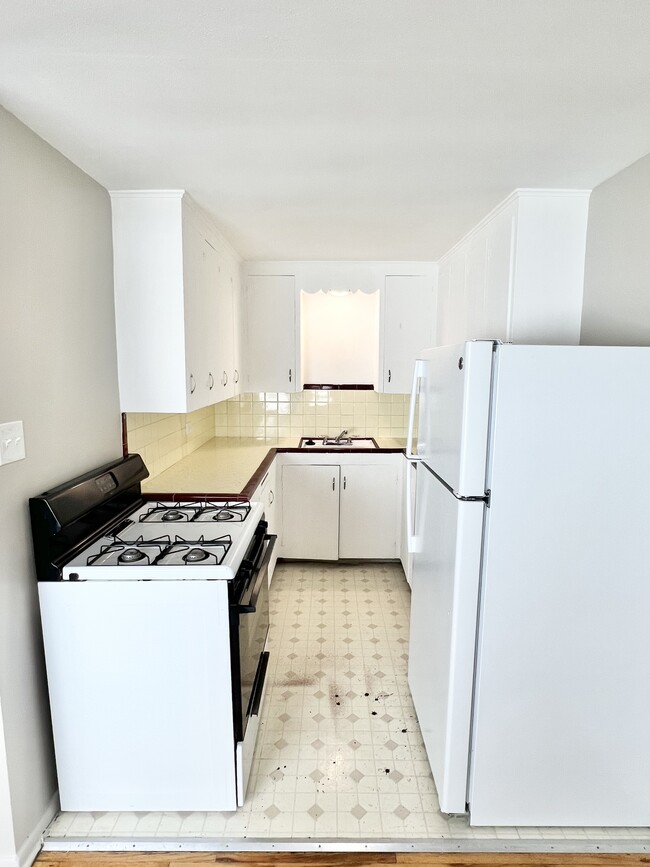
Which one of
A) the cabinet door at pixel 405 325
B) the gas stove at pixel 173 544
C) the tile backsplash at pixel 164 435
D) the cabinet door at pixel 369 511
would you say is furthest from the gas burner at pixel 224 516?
the cabinet door at pixel 405 325

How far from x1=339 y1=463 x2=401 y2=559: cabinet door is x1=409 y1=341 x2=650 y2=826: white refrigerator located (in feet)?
6.09

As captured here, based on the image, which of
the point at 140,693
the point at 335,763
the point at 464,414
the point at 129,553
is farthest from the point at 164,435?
the point at 464,414

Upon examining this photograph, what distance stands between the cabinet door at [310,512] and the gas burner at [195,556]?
1849 millimetres

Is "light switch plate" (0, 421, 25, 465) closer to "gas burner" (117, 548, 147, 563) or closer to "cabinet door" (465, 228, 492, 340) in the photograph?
Answer: "gas burner" (117, 548, 147, 563)

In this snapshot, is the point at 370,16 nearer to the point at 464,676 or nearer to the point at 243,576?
the point at 243,576

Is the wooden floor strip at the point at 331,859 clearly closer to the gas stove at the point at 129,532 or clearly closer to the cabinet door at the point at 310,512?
the gas stove at the point at 129,532

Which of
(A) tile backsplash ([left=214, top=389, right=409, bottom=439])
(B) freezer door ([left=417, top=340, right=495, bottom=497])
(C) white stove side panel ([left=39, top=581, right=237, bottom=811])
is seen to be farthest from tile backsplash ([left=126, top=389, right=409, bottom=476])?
(C) white stove side panel ([left=39, top=581, right=237, bottom=811])

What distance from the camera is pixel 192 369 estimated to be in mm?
2312

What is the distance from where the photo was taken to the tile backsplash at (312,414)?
3.96 meters

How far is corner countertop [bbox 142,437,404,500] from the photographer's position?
247 cm

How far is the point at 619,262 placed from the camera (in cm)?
188

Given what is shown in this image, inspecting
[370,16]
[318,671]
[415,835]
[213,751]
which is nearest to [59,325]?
[370,16]

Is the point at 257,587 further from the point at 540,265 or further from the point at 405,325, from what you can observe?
the point at 405,325

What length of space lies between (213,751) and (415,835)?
71 cm
